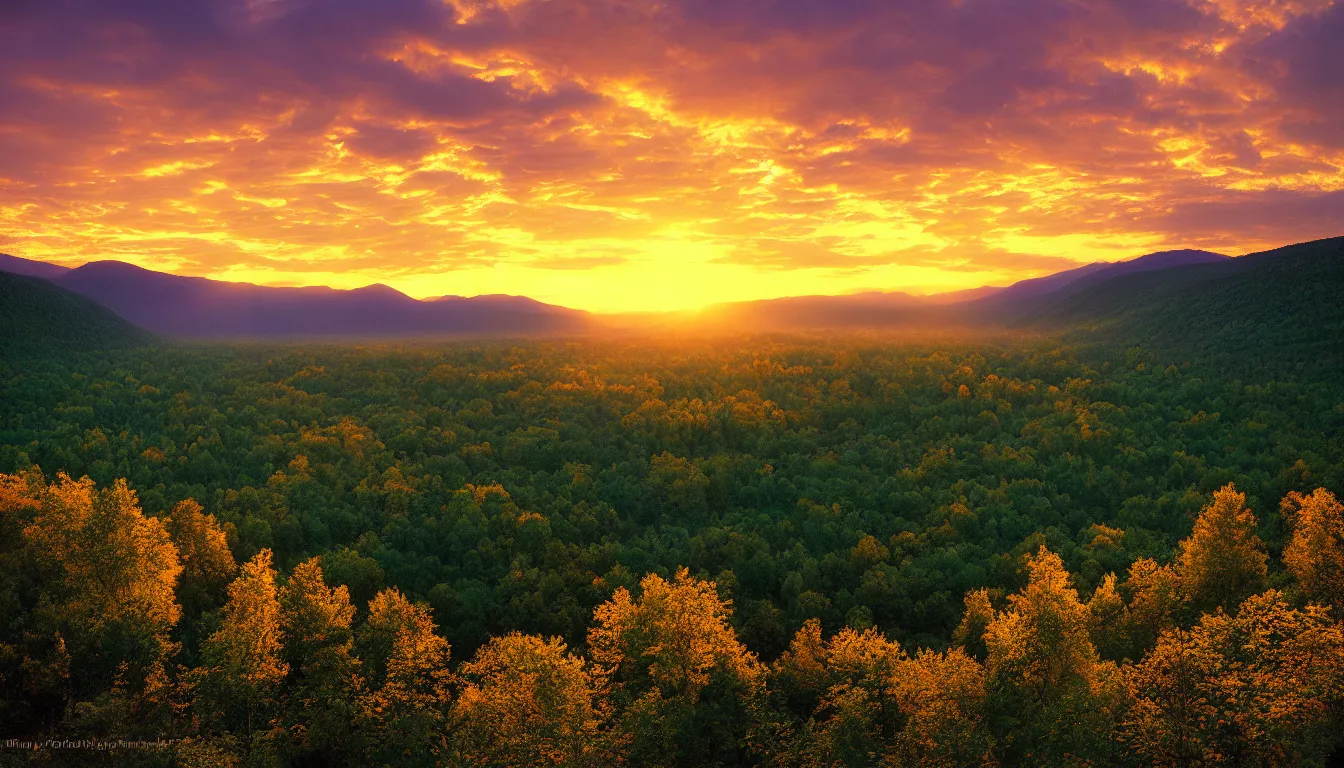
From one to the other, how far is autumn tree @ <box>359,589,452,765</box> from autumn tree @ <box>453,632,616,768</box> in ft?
8.34

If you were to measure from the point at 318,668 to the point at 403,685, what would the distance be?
704cm

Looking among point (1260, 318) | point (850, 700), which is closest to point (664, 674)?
point (850, 700)

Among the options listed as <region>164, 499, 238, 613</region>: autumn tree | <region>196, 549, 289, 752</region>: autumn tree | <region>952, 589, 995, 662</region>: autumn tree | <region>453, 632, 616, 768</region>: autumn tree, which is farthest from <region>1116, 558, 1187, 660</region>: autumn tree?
<region>164, 499, 238, 613</region>: autumn tree

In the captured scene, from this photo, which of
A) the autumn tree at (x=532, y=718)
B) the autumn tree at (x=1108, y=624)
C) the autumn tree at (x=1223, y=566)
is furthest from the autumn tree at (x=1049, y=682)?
the autumn tree at (x=532, y=718)

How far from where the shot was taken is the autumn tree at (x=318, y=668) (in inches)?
1806

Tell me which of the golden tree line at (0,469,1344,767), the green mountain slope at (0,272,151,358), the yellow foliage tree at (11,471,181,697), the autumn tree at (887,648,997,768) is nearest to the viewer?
the autumn tree at (887,648,997,768)

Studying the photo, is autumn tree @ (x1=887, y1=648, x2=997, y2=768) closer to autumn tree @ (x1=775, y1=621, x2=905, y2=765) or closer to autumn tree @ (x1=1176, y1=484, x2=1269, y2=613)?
autumn tree @ (x1=775, y1=621, x2=905, y2=765)

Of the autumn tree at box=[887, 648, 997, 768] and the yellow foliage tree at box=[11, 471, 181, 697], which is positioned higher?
the yellow foliage tree at box=[11, 471, 181, 697]

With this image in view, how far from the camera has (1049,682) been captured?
44.7 metres

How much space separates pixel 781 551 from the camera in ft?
245

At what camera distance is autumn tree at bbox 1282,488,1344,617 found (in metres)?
52.7

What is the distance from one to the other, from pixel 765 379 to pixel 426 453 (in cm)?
6378

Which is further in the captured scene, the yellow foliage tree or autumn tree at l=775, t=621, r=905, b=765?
the yellow foliage tree

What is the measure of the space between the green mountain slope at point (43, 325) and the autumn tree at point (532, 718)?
138359mm
